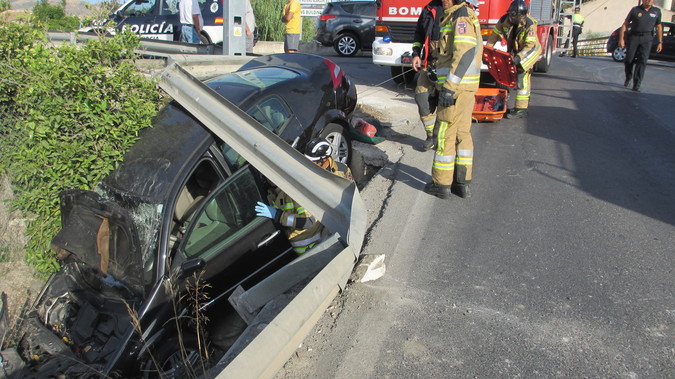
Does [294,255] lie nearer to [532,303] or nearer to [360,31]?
[532,303]

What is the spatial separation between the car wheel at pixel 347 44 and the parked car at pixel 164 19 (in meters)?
5.03

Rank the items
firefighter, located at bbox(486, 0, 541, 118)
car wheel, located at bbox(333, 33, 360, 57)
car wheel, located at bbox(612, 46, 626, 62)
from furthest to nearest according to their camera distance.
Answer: car wheel, located at bbox(612, 46, 626, 62), car wheel, located at bbox(333, 33, 360, 57), firefighter, located at bbox(486, 0, 541, 118)

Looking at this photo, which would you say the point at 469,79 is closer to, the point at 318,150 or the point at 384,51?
the point at 318,150

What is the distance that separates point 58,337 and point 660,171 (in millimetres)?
5952

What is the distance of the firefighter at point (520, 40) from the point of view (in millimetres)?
7652

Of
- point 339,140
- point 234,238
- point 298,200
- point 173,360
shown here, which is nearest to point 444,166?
point 339,140

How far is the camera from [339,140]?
18.5 ft

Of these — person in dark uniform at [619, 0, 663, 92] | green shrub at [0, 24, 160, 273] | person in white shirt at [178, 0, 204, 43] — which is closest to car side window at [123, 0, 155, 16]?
person in white shirt at [178, 0, 204, 43]

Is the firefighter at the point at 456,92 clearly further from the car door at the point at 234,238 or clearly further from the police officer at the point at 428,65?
the car door at the point at 234,238

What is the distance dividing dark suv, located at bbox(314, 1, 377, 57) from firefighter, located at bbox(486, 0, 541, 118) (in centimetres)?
818

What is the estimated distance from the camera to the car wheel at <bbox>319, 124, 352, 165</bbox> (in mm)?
5428

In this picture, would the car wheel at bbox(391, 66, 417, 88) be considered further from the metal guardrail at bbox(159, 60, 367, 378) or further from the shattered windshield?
the shattered windshield

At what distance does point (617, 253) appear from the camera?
163 inches

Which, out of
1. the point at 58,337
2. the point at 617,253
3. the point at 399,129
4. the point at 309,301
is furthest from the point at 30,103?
the point at 399,129
